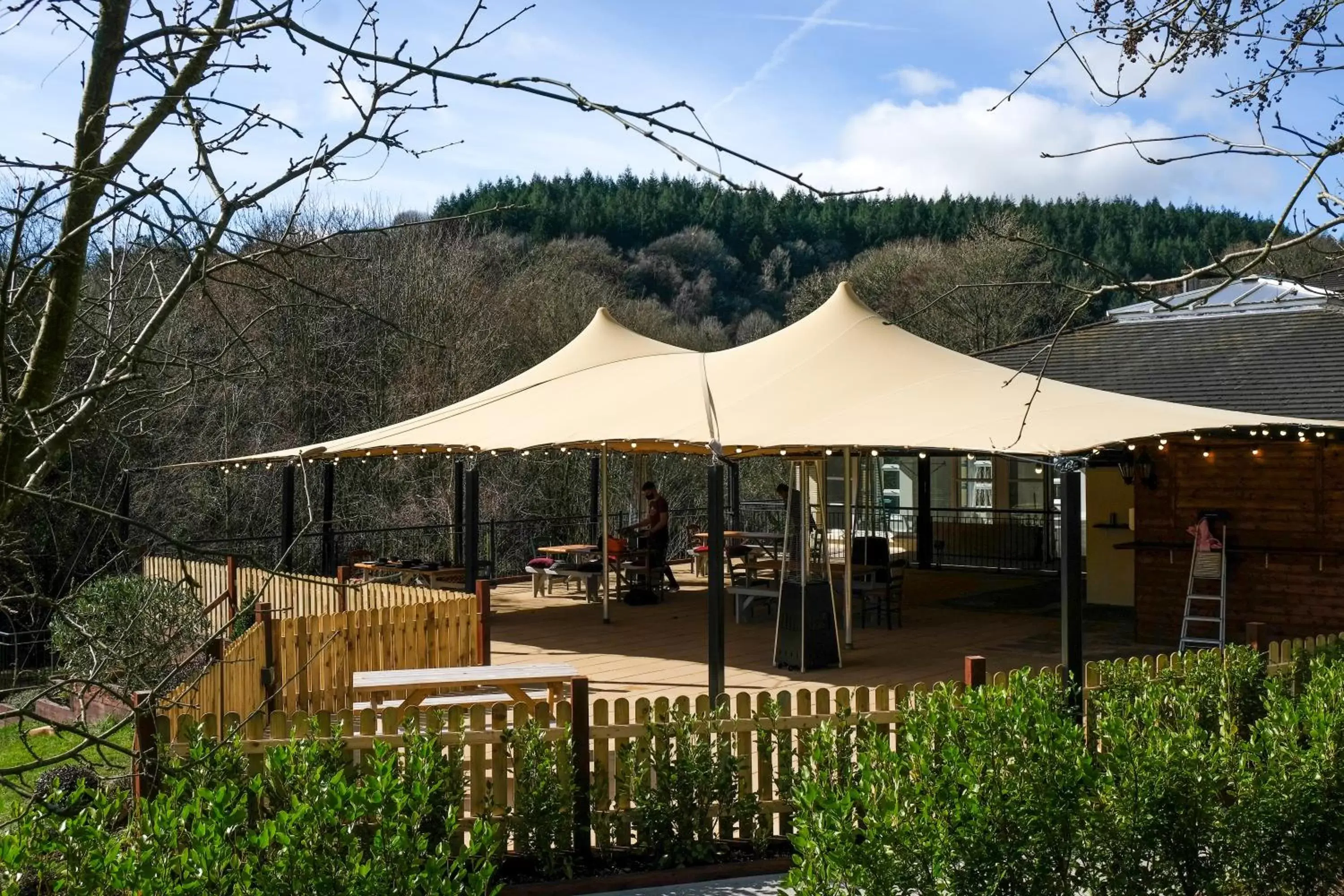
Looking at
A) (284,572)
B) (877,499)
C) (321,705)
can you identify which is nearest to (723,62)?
(284,572)

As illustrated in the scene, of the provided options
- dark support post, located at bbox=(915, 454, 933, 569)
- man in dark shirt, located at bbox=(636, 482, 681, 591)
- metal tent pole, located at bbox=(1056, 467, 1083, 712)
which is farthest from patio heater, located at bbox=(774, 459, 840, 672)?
dark support post, located at bbox=(915, 454, 933, 569)

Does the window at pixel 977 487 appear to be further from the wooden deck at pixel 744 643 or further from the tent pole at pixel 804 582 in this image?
the tent pole at pixel 804 582

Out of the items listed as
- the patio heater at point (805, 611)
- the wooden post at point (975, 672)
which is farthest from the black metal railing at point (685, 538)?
the wooden post at point (975, 672)

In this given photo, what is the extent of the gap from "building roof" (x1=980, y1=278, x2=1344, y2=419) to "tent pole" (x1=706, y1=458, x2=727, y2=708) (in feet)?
16.9

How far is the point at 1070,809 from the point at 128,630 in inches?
139

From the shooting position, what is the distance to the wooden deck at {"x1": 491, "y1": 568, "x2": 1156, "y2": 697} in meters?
10.7

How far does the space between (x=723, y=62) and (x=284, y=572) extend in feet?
4.53

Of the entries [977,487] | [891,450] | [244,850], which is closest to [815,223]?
[977,487]

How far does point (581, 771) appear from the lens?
6.16 m

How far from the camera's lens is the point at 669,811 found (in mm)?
6121

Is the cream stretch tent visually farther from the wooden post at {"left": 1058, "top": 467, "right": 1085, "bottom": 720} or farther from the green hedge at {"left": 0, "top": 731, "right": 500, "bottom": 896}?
the green hedge at {"left": 0, "top": 731, "right": 500, "bottom": 896}

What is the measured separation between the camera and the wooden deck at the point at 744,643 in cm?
1068

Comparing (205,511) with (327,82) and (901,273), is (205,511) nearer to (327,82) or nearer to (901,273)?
(327,82)

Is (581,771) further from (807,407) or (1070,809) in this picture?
(807,407)
